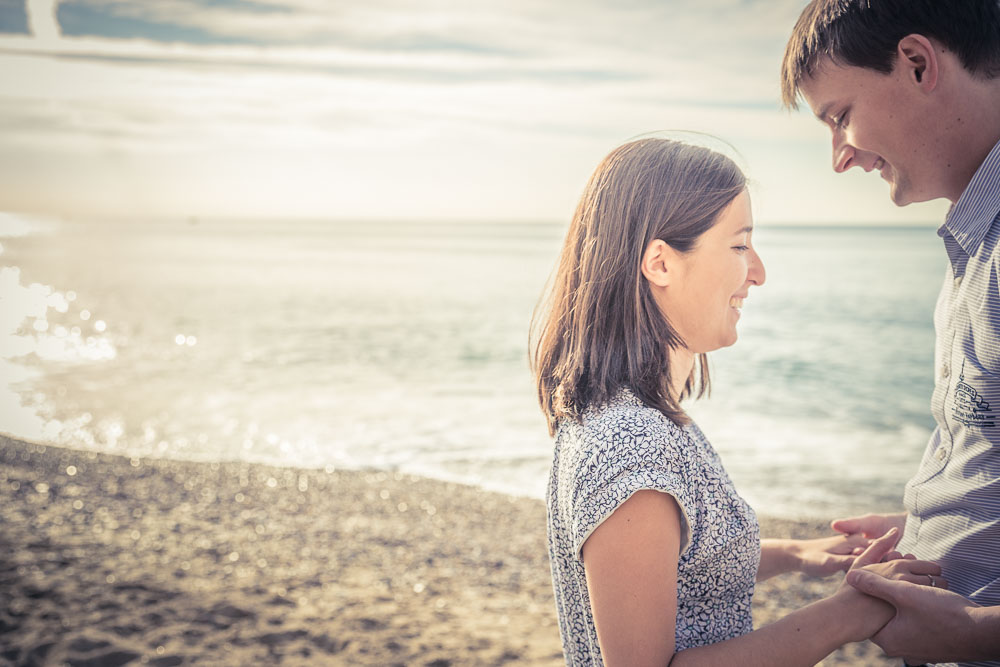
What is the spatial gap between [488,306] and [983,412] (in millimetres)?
30677

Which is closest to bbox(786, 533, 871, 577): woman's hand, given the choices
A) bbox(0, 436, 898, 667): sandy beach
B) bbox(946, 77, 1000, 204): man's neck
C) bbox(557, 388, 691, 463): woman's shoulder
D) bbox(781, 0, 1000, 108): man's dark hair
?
bbox(557, 388, 691, 463): woman's shoulder

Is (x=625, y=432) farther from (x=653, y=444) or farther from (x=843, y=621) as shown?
(x=843, y=621)

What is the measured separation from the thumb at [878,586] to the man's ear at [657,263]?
0.81 metres

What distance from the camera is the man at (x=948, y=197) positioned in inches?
68.1

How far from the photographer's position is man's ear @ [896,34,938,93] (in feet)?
6.59

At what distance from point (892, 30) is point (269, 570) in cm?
602

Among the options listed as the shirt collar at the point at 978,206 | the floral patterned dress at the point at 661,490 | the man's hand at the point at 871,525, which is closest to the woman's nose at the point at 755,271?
the floral patterned dress at the point at 661,490

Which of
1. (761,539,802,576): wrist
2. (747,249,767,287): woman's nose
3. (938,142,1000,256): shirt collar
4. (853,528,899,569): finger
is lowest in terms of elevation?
(761,539,802,576): wrist

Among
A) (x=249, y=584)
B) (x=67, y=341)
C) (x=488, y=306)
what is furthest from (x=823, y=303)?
(x=249, y=584)

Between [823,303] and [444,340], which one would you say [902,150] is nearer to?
[444,340]

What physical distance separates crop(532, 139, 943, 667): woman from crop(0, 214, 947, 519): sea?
43.8 inches

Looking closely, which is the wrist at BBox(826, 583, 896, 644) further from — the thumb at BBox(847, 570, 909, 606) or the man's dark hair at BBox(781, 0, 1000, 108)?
the man's dark hair at BBox(781, 0, 1000, 108)

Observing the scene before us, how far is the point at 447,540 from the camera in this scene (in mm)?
7668

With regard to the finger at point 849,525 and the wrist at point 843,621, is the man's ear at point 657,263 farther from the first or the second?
the finger at point 849,525
